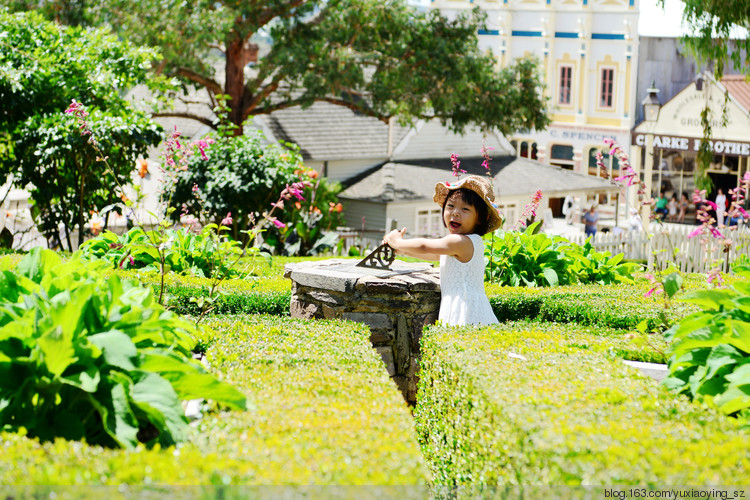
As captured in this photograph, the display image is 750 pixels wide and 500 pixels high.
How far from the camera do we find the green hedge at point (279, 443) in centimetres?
298

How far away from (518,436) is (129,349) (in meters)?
1.67

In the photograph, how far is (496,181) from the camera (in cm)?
2605

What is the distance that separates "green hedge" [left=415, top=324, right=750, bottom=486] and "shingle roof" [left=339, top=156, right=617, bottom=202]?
63.0 feet

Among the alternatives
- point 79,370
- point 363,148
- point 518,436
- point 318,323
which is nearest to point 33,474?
point 79,370

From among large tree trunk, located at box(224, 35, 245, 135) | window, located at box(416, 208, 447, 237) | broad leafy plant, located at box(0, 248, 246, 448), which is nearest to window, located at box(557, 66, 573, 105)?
window, located at box(416, 208, 447, 237)

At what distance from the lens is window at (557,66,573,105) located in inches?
1502

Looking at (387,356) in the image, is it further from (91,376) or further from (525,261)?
(91,376)

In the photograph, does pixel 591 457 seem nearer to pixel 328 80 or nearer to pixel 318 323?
pixel 318 323

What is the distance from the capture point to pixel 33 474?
2.92 meters

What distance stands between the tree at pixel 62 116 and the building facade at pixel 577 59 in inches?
1077

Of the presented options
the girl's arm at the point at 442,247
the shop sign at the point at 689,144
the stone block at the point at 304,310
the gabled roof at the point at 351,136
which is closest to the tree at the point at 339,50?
the gabled roof at the point at 351,136

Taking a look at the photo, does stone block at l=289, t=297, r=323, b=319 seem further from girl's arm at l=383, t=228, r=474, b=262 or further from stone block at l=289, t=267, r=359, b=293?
girl's arm at l=383, t=228, r=474, b=262

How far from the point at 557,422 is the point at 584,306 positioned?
3221 mm

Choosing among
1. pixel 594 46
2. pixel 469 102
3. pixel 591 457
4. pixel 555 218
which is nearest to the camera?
pixel 591 457
